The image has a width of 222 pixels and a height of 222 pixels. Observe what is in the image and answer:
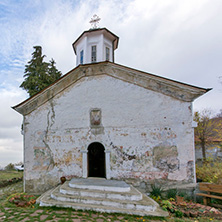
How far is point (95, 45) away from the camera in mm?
11656

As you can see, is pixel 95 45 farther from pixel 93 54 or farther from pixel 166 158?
→ pixel 166 158

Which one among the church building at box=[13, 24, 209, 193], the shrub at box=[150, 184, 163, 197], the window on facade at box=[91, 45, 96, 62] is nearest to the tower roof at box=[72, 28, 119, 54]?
the window on facade at box=[91, 45, 96, 62]

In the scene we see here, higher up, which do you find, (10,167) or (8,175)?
(8,175)

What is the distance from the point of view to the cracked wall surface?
7473 mm

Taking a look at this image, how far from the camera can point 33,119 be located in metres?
8.97

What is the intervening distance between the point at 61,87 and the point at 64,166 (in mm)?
4503

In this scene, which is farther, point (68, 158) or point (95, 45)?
point (95, 45)

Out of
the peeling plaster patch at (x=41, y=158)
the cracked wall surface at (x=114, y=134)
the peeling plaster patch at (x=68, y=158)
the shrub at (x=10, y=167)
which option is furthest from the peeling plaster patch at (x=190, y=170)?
the shrub at (x=10, y=167)

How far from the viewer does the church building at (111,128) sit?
295 inches

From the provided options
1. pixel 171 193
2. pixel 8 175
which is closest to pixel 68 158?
pixel 171 193

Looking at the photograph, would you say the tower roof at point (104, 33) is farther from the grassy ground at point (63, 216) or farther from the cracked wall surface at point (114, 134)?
the grassy ground at point (63, 216)

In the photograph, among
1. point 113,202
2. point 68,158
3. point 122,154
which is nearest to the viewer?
point 113,202

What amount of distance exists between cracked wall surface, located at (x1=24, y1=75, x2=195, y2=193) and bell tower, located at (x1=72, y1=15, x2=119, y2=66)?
336 centimetres

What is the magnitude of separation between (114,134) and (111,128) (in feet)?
1.17
